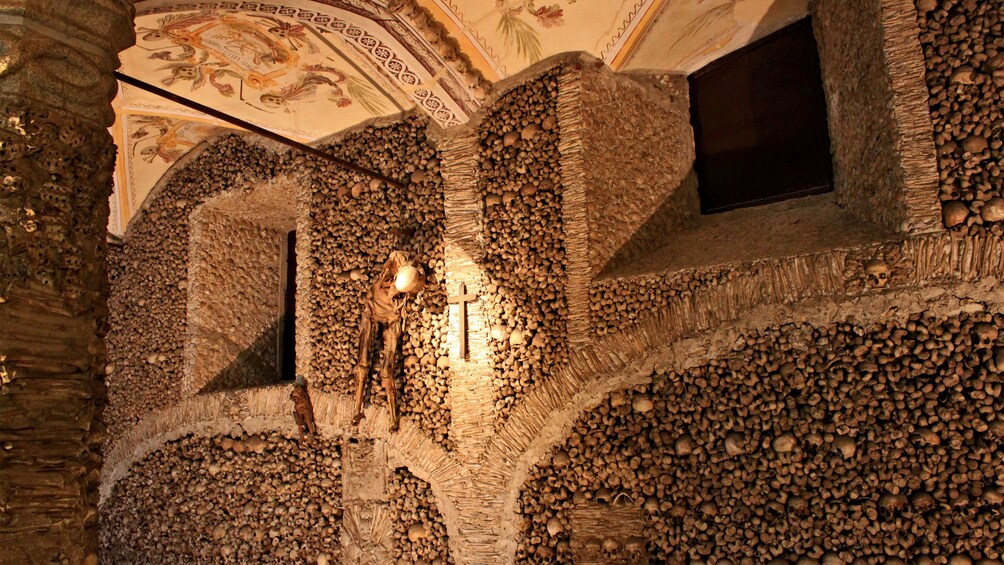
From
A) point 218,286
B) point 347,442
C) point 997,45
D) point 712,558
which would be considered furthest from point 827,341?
point 218,286

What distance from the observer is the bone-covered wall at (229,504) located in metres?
4.79

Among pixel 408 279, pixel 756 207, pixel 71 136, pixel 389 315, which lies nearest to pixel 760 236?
pixel 756 207

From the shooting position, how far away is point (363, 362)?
463cm

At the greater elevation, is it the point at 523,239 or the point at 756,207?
the point at 756,207

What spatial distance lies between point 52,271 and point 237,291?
372 centimetres

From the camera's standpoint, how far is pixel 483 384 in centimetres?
420

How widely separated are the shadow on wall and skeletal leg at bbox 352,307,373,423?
1.54 metres

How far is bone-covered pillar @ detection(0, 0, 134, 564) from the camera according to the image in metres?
2.24

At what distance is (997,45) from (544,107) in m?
2.13

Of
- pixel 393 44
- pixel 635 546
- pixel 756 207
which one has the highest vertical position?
pixel 393 44

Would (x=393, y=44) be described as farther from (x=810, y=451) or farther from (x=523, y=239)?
(x=810, y=451)

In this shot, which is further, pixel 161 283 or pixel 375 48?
pixel 161 283

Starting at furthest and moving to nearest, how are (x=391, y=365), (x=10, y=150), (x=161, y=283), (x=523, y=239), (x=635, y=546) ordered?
(x=161, y=283) → (x=391, y=365) → (x=523, y=239) → (x=635, y=546) → (x=10, y=150)

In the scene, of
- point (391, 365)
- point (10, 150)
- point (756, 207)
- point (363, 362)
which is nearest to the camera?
point (10, 150)
